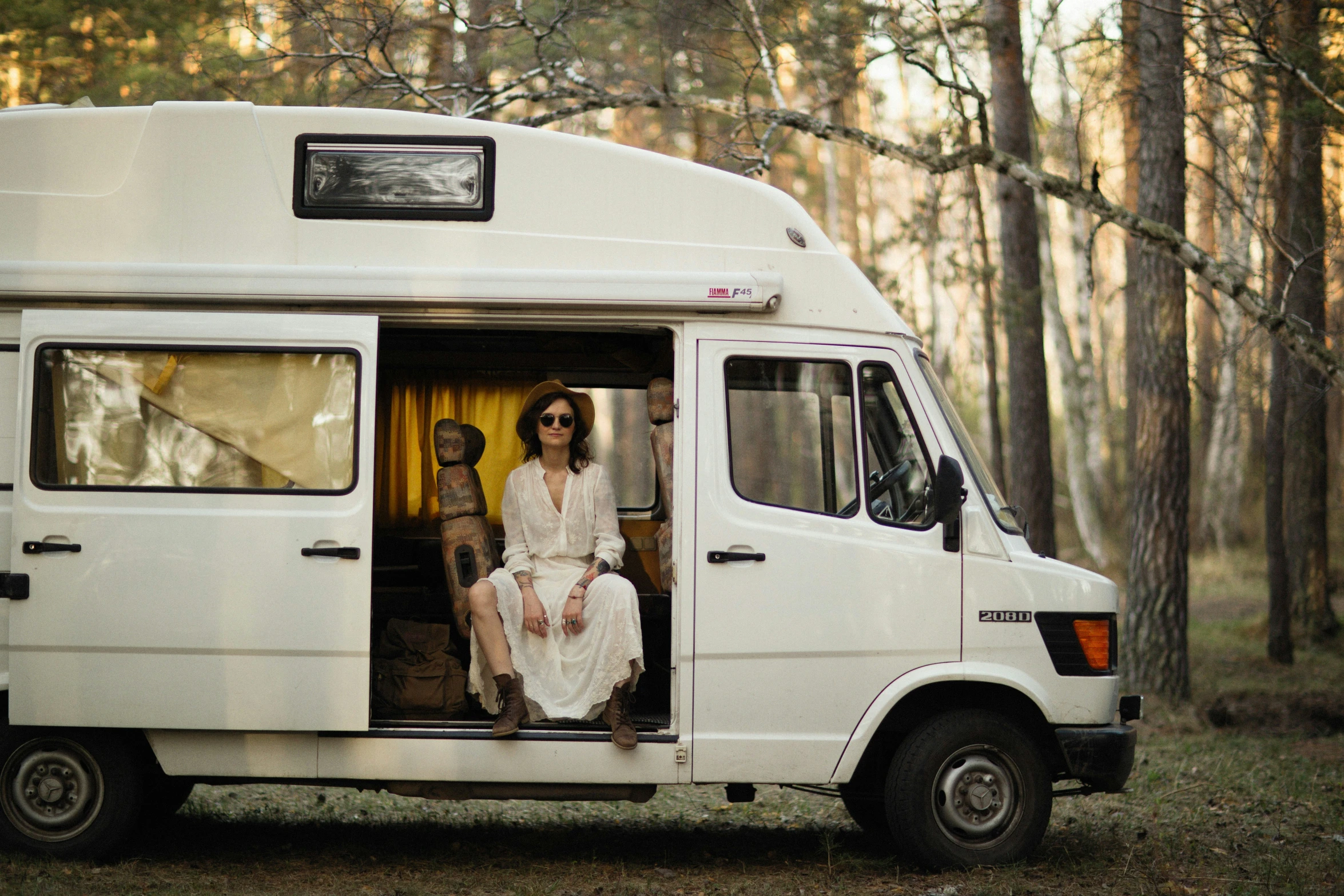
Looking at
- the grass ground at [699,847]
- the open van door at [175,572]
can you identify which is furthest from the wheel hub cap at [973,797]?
the open van door at [175,572]

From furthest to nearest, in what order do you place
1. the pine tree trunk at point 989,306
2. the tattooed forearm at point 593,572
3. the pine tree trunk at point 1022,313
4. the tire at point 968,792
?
the pine tree trunk at point 989,306, the pine tree trunk at point 1022,313, the tattooed forearm at point 593,572, the tire at point 968,792

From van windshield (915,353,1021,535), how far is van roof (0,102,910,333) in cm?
29

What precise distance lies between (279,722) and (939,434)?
3.11 meters

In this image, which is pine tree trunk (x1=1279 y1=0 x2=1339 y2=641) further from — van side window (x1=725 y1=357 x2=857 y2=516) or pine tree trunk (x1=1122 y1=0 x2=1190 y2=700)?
van side window (x1=725 y1=357 x2=857 y2=516)

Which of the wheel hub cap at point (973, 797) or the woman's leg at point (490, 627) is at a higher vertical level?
the woman's leg at point (490, 627)

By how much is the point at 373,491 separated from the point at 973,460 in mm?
2660

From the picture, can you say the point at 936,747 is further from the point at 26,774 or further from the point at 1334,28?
the point at 1334,28

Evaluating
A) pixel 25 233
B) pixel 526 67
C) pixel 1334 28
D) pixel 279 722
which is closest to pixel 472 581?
pixel 279 722

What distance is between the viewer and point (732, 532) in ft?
16.8

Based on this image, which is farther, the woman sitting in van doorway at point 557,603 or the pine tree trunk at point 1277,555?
the pine tree trunk at point 1277,555

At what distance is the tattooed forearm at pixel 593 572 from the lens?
5.42 meters

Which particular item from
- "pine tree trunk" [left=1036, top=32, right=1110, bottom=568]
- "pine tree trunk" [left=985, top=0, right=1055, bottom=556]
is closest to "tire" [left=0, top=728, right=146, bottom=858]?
"pine tree trunk" [left=985, top=0, right=1055, bottom=556]

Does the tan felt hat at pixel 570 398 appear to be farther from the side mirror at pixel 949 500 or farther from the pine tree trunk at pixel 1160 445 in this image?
the pine tree trunk at pixel 1160 445

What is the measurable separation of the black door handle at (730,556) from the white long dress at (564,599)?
0.44 m
